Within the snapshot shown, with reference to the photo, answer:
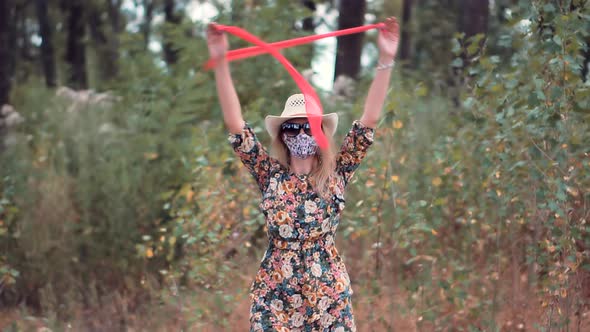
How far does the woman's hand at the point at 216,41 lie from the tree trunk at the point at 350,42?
236 inches

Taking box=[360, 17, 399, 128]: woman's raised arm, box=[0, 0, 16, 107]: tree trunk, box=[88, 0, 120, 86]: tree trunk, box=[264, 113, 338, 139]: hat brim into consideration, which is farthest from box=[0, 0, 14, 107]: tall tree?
box=[88, 0, 120, 86]: tree trunk

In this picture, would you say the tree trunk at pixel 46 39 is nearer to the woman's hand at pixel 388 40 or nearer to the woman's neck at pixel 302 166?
the woman's neck at pixel 302 166

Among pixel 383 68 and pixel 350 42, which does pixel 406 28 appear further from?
pixel 383 68

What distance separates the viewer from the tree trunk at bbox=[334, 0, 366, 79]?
9.78m

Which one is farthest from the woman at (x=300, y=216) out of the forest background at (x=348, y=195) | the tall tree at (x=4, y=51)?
the tall tree at (x=4, y=51)

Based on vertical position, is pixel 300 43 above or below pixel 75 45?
below

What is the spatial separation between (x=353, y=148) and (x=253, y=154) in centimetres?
45

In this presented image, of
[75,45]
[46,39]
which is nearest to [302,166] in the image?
[46,39]

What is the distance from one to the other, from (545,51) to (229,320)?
2753 mm

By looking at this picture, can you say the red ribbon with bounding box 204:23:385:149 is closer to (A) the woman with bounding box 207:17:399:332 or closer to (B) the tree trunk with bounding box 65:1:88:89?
(A) the woman with bounding box 207:17:399:332

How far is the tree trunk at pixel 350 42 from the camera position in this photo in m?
9.78

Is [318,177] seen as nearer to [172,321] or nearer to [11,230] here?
[172,321]

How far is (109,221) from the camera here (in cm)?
699

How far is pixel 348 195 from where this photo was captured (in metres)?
6.31
